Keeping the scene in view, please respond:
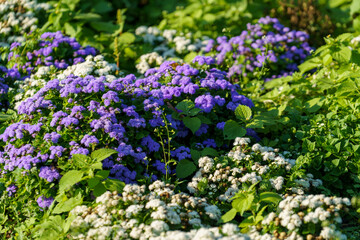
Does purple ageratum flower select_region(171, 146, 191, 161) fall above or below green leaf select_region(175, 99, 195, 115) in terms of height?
below

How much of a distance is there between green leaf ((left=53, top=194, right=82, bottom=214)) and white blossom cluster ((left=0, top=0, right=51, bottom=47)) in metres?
3.79

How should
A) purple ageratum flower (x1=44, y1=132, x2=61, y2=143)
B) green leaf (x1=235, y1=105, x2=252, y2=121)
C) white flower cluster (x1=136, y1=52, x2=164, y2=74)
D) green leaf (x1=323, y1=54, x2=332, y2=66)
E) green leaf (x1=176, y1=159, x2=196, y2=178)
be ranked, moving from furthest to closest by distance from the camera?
white flower cluster (x1=136, y1=52, x2=164, y2=74)
green leaf (x1=323, y1=54, x2=332, y2=66)
green leaf (x1=235, y1=105, x2=252, y2=121)
green leaf (x1=176, y1=159, x2=196, y2=178)
purple ageratum flower (x1=44, y1=132, x2=61, y2=143)

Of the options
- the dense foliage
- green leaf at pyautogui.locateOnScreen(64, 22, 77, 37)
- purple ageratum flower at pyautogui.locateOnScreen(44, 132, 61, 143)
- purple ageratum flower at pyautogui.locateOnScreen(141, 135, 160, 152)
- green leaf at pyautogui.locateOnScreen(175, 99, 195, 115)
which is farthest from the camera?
green leaf at pyautogui.locateOnScreen(64, 22, 77, 37)

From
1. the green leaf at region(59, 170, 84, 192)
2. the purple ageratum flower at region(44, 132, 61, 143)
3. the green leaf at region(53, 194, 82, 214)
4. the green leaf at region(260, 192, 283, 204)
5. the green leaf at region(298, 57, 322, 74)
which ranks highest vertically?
the purple ageratum flower at region(44, 132, 61, 143)

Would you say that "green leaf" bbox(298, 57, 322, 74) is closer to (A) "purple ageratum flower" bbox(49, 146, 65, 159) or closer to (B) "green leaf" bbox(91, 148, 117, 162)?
(B) "green leaf" bbox(91, 148, 117, 162)

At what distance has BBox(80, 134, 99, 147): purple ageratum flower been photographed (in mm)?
3828

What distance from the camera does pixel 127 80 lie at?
4676 millimetres

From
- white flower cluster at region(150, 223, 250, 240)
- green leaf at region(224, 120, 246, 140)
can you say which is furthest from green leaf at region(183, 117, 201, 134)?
white flower cluster at region(150, 223, 250, 240)

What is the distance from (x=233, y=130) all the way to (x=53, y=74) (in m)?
2.20

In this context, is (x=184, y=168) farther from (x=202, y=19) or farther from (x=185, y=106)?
(x=202, y=19)

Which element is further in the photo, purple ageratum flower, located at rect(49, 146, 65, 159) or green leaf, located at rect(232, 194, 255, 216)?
purple ageratum flower, located at rect(49, 146, 65, 159)

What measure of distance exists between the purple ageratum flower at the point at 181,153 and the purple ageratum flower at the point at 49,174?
3.73 feet

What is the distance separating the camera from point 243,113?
457cm

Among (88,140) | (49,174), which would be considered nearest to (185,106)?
(88,140)
